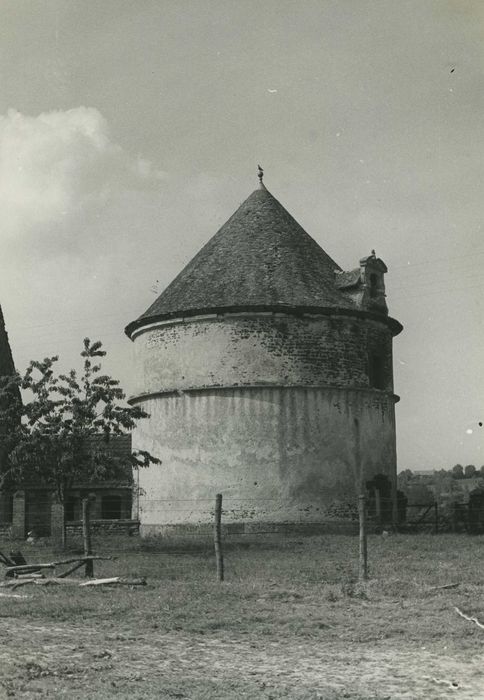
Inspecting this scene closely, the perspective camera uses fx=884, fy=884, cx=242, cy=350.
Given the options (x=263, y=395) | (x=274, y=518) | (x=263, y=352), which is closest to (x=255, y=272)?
(x=263, y=352)

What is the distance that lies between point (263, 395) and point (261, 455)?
6.01 ft

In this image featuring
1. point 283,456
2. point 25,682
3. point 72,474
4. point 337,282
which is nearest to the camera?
point 25,682

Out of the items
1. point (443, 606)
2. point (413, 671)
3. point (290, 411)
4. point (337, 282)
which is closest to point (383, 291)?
point (337, 282)

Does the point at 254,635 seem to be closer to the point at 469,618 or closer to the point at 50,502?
the point at 469,618

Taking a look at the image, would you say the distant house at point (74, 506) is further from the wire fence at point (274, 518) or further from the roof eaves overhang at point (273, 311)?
the roof eaves overhang at point (273, 311)

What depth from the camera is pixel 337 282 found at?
97.3 feet

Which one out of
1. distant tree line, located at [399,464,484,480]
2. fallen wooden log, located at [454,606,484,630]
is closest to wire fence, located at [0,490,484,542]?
fallen wooden log, located at [454,606,484,630]

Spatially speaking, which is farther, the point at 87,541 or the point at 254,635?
the point at 87,541

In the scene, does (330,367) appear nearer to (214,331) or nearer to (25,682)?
(214,331)

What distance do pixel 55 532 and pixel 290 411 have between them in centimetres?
792

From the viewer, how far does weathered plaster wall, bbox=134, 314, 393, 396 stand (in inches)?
1072

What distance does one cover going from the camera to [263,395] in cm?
2717

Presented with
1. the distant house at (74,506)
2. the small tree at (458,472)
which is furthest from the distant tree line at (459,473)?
the distant house at (74,506)

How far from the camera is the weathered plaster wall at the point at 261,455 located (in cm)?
2689
